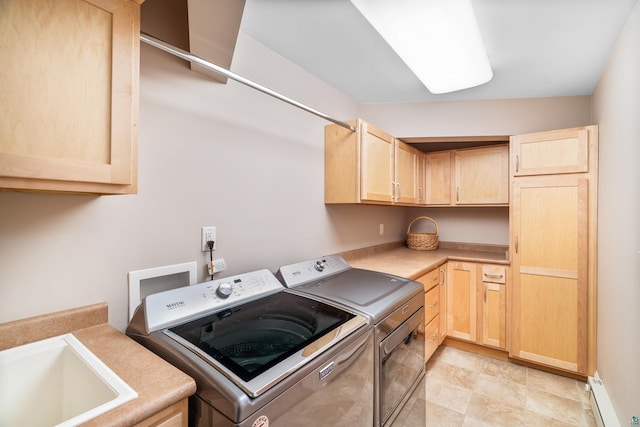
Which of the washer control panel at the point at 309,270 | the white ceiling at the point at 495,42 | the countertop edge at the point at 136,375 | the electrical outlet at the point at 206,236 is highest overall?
the white ceiling at the point at 495,42

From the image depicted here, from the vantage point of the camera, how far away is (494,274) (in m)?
2.47

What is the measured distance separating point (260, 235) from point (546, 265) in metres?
2.24

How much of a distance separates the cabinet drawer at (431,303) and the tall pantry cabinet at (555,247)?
0.62 metres

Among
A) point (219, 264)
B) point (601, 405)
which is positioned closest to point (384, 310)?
point (219, 264)

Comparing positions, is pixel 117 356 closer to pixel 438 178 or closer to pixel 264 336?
pixel 264 336

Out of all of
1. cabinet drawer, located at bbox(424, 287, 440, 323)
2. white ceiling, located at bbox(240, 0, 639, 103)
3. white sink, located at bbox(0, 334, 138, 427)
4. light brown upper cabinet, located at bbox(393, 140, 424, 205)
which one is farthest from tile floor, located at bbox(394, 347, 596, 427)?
white ceiling, located at bbox(240, 0, 639, 103)

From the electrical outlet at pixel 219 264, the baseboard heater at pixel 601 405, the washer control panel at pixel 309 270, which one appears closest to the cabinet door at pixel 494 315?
the baseboard heater at pixel 601 405

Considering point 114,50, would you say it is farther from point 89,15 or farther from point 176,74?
point 176,74

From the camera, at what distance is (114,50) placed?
32.1 inches

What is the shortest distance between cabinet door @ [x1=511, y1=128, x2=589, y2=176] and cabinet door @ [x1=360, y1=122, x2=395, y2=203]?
40.5 inches

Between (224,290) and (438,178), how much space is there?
8.48 feet

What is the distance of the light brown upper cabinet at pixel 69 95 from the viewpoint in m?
0.68

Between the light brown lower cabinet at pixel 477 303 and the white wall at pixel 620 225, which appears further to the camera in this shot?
the light brown lower cabinet at pixel 477 303

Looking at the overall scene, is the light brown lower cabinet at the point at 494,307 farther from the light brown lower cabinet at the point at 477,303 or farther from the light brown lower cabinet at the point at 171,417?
the light brown lower cabinet at the point at 171,417
